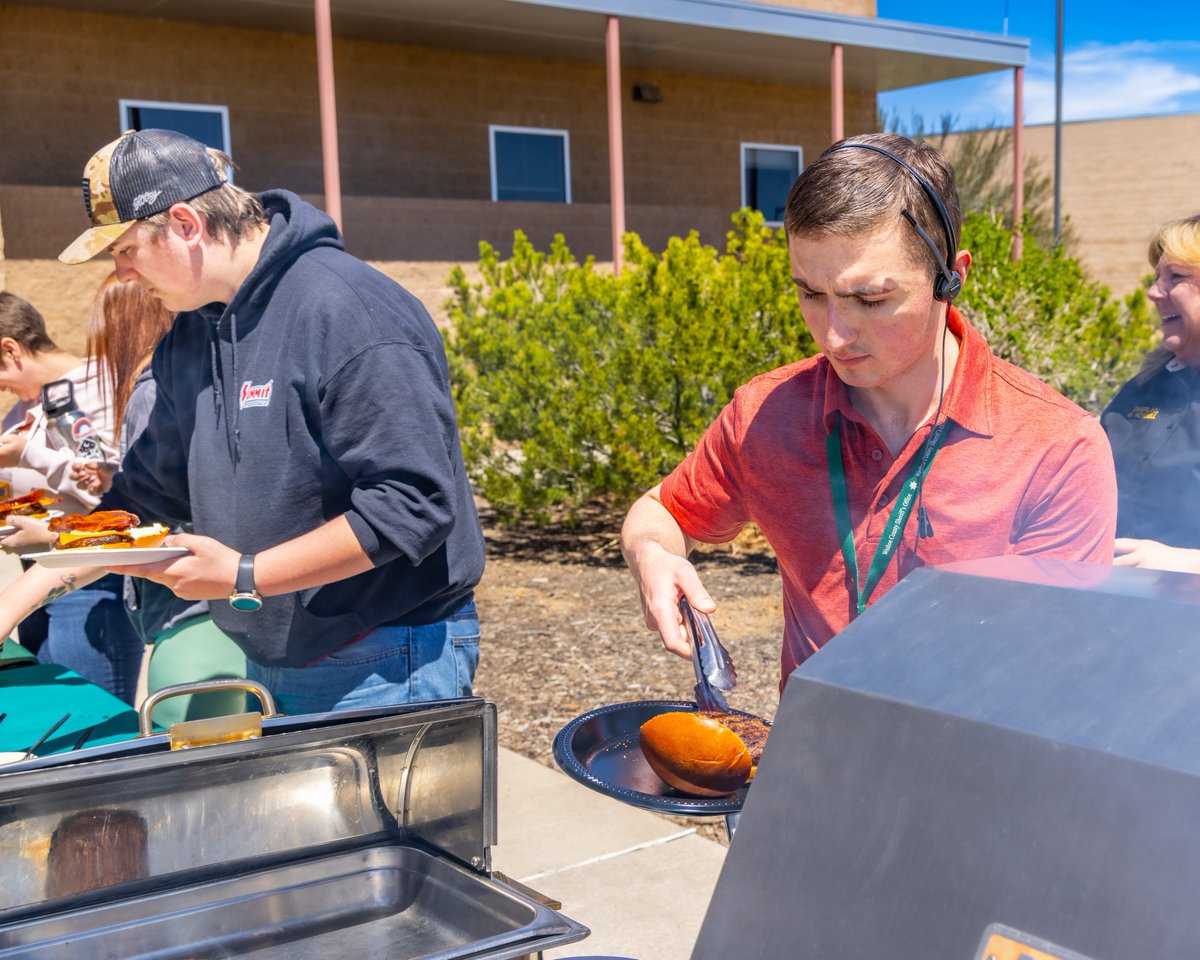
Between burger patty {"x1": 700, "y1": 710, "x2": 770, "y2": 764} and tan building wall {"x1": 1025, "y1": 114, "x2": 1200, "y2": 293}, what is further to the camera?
tan building wall {"x1": 1025, "y1": 114, "x2": 1200, "y2": 293}

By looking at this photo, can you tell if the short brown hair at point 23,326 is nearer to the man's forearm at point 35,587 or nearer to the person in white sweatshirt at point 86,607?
the person in white sweatshirt at point 86,607

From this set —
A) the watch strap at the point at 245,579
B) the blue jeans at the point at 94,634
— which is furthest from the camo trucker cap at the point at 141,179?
the blue jeans at the point at 94,634

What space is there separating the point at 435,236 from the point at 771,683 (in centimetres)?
850

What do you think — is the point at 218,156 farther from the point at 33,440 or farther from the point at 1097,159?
the point at 1097,159

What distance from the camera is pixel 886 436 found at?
1786 millimetres

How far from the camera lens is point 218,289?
243 centimetres

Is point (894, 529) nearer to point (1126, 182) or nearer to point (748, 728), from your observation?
point (748, 728)

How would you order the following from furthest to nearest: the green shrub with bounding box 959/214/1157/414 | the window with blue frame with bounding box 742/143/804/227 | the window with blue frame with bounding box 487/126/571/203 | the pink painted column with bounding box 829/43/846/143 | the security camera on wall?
the window with blue frame with bounding box 742/143/804/227 → the security camera on wall → the window with blue frame with bounding box 487/126/571/203 → the pink painted column with bounding box 829/43/846/143 → the green shrub with bounding box 959/214/1157/414

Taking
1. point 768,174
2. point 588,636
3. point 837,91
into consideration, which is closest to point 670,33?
point 837,91

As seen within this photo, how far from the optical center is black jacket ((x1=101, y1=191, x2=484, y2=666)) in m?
2.23

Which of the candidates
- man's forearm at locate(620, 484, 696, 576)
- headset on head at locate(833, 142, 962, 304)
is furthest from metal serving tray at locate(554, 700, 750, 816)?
headset on head at locate(833, 142, 962, 304)

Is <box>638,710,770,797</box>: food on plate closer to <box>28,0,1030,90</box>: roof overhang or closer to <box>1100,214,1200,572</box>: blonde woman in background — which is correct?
<box>1100,214,1200,572</box>: blonde woman in background

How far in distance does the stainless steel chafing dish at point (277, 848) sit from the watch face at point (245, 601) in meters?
0.55

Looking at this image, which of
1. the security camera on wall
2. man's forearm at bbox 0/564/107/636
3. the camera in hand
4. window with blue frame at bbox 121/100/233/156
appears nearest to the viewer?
man's forearm at bbox 0/564/107/636
